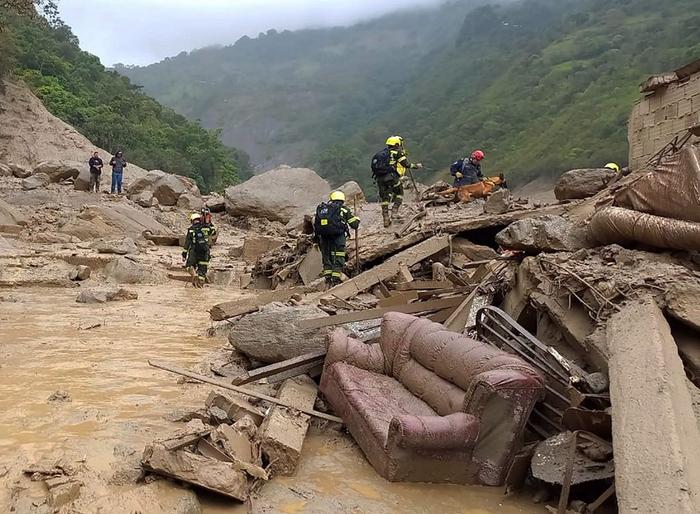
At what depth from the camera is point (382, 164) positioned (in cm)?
1046

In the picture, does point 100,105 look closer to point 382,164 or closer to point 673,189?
A: point 382,164

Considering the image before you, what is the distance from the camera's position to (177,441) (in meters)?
3.33

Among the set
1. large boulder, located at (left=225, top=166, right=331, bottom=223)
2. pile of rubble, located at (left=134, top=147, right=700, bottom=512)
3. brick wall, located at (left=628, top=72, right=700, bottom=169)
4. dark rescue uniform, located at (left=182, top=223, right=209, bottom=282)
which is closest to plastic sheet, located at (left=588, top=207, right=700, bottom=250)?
pile of rubble, located at (left=134, top=147, right=700, bottom=512)

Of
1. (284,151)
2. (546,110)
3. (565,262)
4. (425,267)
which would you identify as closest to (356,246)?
(425,267)

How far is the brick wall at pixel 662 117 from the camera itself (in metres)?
9.28

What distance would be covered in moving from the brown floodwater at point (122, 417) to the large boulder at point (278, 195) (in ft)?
41.4

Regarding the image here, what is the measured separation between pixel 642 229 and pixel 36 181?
2087 centimetres

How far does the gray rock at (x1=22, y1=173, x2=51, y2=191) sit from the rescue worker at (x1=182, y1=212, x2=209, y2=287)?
10.6 m

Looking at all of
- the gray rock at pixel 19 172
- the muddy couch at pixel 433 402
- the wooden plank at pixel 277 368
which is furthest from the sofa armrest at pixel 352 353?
the gray rock at pixel 19 172

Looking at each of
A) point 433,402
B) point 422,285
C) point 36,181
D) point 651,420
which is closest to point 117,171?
point 36,181

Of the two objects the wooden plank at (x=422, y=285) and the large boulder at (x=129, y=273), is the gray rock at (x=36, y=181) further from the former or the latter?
the wooden plank at (x=422, y=285)

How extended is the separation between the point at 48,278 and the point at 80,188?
12202 millimetres

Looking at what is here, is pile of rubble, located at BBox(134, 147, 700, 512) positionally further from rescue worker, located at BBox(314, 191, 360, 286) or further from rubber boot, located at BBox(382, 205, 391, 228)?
rubber boot, located at BBox(382, 205, 391, 228)

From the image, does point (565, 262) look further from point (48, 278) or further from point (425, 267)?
point (48, 278)
